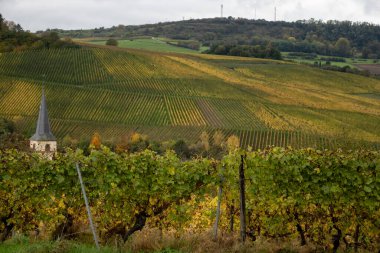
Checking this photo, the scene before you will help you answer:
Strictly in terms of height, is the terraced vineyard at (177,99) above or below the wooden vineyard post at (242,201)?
below

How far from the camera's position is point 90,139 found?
191 feet

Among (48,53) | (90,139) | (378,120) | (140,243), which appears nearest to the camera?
(140,243)

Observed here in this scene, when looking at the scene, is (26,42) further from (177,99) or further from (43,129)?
(43,129)

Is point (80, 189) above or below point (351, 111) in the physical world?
above

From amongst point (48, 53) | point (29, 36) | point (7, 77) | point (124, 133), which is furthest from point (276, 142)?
point (29, 36)

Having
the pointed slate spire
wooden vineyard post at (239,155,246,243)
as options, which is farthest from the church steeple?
wooden vineyard post at (239,155,246,243)

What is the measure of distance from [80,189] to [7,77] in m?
69.5

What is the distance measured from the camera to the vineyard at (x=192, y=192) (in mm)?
10766

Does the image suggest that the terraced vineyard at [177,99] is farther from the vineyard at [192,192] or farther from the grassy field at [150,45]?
the vineyard at [192,192]

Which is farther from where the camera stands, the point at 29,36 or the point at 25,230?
the point at 29,36

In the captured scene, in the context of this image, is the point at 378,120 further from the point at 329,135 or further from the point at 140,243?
the point at 140,243

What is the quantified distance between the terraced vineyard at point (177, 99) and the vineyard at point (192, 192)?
42656 millimetres

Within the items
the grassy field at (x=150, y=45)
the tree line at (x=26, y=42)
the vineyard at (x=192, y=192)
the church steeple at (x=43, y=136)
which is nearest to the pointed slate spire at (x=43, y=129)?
the church steeple at (x=43, y=136)

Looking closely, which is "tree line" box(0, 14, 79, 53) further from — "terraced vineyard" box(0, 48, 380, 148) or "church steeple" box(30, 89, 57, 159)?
"church steeple" box(30, 89, 57, 159)
